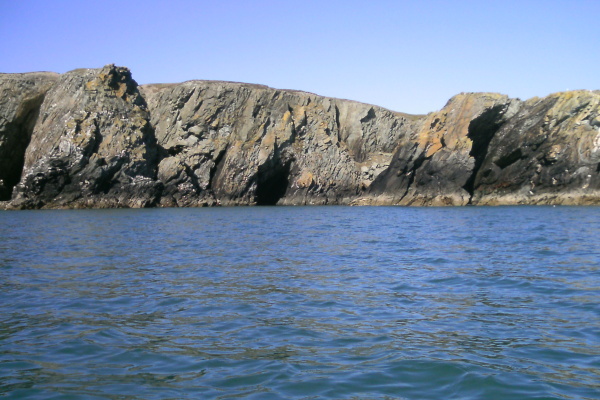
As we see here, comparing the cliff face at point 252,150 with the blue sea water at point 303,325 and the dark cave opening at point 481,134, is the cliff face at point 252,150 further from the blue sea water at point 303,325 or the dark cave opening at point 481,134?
the blue sea water at point 303,325

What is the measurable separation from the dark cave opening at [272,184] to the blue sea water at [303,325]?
53.9 meters

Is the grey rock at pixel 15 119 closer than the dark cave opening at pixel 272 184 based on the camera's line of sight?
Yes

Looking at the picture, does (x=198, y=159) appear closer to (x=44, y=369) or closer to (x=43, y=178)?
(x=43, y=178)

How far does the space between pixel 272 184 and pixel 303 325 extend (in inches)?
2610

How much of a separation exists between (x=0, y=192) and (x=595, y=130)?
63.1 meters

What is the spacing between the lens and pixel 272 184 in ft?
248

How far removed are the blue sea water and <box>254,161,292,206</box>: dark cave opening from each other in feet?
177

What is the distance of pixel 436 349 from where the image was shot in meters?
8.06

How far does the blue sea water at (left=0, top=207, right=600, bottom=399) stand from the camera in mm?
6863

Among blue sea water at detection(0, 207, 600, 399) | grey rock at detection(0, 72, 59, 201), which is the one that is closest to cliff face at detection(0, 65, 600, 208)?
grey rock at detection(0, 72, 59, 201)

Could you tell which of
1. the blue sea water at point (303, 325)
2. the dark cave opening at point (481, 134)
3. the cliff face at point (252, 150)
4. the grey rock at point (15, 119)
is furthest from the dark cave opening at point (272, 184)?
the blue sea water at point (303, 325)

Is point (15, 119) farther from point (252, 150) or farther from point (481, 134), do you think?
point (481, 134)

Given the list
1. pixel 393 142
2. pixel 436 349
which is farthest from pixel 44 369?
pixel 393 142

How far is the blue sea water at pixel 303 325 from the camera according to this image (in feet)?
22.5
